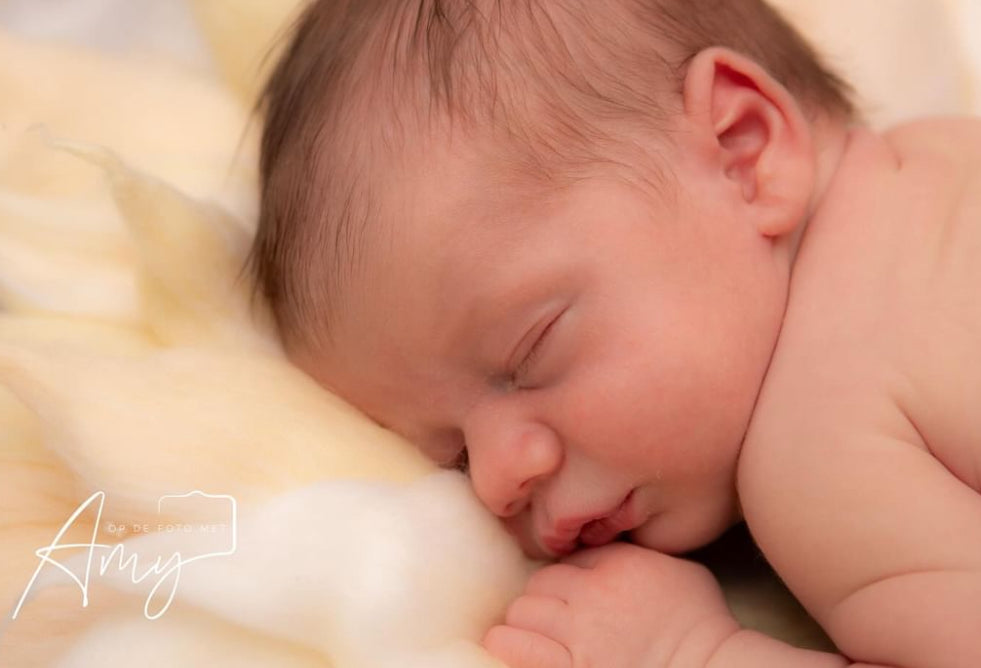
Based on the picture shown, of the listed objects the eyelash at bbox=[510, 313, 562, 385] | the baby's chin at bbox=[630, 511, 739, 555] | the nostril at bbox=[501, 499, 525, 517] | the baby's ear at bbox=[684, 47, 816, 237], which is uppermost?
the baby's ear at bbox=[684, 47, 816, 237]

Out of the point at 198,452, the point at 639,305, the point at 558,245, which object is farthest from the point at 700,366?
the point at 198,452

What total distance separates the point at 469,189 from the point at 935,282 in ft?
1.58

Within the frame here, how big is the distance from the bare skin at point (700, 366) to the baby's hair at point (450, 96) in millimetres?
39

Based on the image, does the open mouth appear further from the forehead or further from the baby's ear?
the baby's ear

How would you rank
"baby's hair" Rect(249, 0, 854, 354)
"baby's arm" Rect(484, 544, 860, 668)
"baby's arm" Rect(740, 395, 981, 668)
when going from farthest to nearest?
"baby's hair" Rect(249, 0, 854, 354) < "baby's arm" Rect(484, 544, 860, 668) < "baby's arm" Rect(740, 395, 981, 668)

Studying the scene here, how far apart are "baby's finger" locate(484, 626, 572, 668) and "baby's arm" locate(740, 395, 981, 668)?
0.78 feet

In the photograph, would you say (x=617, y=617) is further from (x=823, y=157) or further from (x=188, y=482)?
(x=823, y=157)

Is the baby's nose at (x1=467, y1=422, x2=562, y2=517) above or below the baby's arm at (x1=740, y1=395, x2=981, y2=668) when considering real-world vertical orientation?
below

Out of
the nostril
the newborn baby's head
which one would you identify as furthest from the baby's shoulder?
the nostril

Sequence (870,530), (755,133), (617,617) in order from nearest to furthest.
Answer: (870,530) < (617,617) < (755,133)

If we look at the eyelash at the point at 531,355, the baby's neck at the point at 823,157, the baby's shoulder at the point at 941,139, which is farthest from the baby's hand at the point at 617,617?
the baby's shoulder at the point at 941,139

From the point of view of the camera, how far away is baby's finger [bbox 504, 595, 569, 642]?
1177mm

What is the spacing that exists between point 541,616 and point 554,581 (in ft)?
0.21

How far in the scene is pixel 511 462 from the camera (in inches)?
47.8
